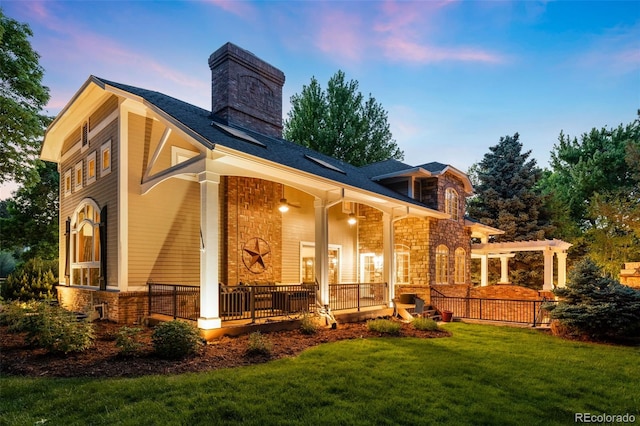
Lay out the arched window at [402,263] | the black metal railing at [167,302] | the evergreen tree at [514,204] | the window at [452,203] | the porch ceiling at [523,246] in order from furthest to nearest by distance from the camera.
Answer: the evergreen tree at [514,204], the porch ceiling at [523,246], the window at [452,203], the arched window at [402,263], the black metal railing at [167,302]

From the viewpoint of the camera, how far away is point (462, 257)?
1656cm

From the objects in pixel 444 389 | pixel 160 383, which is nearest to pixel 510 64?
pixel 444 389

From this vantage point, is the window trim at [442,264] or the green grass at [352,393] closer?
the green grass at [352,393]

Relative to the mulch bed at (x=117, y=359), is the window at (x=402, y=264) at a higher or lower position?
higher

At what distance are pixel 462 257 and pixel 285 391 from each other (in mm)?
14081

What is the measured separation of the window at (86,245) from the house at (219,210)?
0.19 ft

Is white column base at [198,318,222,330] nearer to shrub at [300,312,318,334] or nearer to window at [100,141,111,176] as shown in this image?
A: shrub at [300,312,318,334]

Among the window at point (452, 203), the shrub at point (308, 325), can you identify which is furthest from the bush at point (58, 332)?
the window at point (452, 203)

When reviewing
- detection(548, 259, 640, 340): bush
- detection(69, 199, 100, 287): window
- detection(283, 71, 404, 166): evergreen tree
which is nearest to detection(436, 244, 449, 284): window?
detection(548, 259, 640, 340): bush

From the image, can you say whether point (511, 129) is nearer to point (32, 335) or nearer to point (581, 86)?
point (581, 86)

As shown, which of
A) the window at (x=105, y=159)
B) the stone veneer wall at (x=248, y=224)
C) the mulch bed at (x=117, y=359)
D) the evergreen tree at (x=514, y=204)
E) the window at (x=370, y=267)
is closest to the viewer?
the mulch bed at (x=117, y=359)

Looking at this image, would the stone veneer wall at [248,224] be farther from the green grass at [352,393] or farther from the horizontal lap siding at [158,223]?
the green grass at [352,393]

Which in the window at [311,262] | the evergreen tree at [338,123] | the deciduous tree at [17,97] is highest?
the evergreen tree at [338,123]

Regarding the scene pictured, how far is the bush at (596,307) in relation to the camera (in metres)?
8.08
